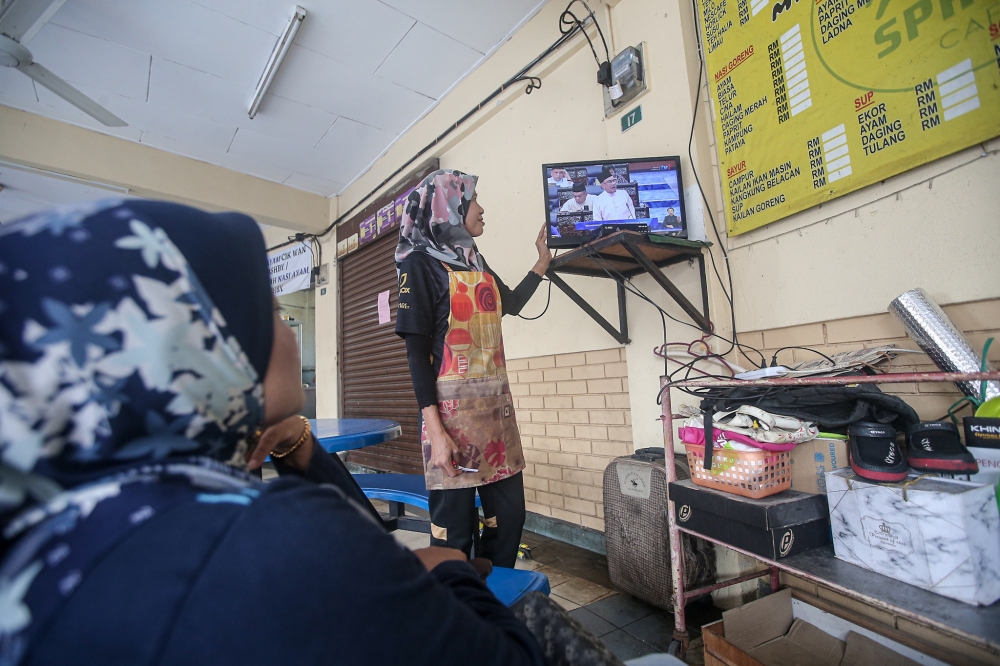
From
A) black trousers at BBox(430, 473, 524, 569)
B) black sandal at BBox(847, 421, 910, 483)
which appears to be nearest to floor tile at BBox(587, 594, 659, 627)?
black trousers at BBox(430, 473, 524, 569)

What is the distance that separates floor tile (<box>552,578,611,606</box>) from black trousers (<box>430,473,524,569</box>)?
0.72 meters

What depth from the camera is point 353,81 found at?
3816mm

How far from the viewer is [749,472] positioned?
1.43 m

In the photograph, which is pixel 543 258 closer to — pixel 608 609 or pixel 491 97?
pixel 608 609

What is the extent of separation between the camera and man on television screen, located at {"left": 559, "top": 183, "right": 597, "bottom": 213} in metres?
2.12

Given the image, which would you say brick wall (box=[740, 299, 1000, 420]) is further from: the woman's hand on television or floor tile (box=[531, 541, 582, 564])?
floor tile (box=[531, 541, 582, 564])

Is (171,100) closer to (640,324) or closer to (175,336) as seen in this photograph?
(640,324)

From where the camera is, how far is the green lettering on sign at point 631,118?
2.41 meters

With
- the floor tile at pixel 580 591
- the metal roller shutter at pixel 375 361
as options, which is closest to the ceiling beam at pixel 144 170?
the metal roller shutter at pixel 375 361

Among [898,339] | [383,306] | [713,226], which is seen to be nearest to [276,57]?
[383,306]

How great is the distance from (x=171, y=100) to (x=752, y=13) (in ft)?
14.7

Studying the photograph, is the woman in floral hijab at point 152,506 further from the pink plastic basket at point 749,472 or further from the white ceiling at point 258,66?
the white ceiling at point 258,66

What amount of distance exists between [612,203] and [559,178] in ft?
0.89

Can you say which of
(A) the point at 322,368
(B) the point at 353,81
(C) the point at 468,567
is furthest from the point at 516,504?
(A) the point at 322,368
